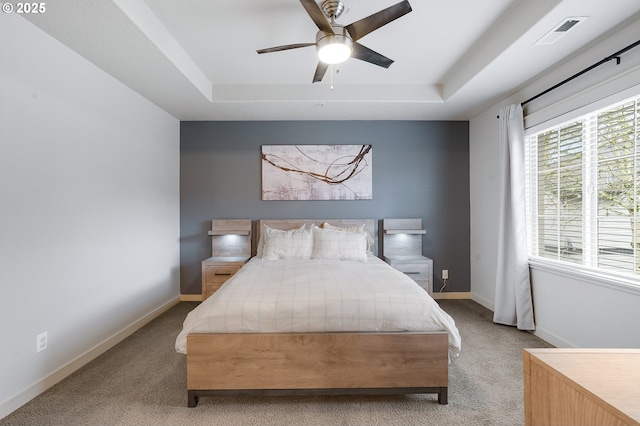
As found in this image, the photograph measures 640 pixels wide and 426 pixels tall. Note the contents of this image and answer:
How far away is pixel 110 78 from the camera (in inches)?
104

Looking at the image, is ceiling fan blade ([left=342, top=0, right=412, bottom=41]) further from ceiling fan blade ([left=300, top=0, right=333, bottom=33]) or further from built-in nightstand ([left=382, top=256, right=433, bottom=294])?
built-in nightstand ([left=382, top=256, right=433, bottom=294])

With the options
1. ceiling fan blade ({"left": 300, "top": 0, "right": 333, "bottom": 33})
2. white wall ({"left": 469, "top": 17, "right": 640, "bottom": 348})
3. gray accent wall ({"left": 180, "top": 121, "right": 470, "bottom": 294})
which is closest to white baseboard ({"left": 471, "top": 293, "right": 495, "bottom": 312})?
white wall ({"left": 469, "top": 17, "right": 640, "bottom": 348})

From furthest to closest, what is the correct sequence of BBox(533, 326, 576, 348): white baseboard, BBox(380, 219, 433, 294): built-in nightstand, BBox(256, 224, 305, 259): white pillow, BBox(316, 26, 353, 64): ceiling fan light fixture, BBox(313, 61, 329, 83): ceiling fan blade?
BBox(380, 219, 433, 294): built-in nightstand
BBox(256, 224, 305, 259): white pillow
BBox(533, 326, 576, 348): white baseboard
BBox(313, 61, 329, 83): ceiling fan blade
BBox(316, 26, 353, 64): ceiling fan light fixture

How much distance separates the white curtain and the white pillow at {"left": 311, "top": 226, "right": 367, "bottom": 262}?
146 centimetres

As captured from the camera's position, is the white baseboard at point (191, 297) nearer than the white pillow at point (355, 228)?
No

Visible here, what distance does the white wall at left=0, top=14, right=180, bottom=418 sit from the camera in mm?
1808

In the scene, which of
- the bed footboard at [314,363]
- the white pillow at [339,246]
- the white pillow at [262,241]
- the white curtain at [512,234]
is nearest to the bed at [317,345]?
the bed footboard at [314,363]

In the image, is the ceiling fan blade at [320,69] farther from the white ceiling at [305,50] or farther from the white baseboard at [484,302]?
the white baseboard at [484,302]

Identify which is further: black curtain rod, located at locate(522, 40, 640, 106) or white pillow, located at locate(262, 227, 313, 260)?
white pillow, located at locate(262, 227, 313, 260)

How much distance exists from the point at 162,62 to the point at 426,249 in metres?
3.63

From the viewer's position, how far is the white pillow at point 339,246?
3314 mm

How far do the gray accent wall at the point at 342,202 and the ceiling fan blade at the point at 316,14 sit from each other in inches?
85.4

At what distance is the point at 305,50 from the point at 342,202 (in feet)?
6.41

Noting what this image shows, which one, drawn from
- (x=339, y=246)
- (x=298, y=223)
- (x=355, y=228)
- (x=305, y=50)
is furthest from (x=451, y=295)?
(x=305, y=50)
